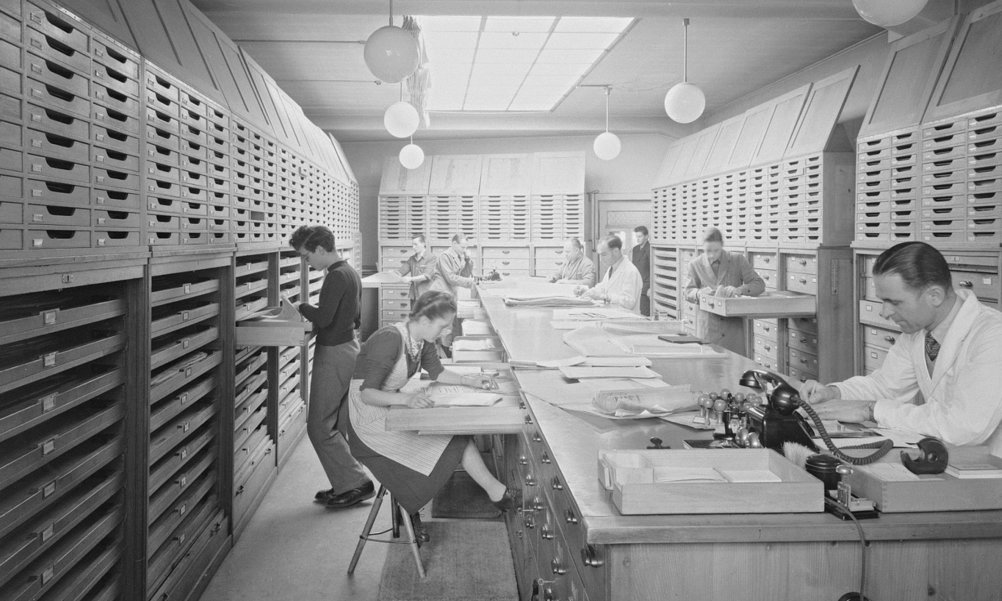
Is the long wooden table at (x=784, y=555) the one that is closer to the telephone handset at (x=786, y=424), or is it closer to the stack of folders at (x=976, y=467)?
the stack of folders at (x=976, y=467)

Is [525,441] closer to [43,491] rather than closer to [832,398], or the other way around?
[832,398]

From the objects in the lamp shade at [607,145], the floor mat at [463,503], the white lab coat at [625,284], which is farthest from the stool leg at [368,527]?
the lamp shade at [607,145]

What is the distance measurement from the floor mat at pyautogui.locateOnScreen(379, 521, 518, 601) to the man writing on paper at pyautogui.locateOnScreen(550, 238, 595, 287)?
203 inches

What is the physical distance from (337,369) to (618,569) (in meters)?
3.37

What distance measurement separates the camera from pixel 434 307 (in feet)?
12.4

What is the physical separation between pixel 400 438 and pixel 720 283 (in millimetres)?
3787

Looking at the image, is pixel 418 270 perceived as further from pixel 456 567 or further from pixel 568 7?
pixel 456 567

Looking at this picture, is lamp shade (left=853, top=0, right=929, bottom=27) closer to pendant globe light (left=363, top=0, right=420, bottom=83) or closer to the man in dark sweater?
pendant globe light (left=363, top=0, right=420, bottom=83)

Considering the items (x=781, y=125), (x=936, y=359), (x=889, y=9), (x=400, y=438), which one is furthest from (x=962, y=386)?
(x=781, y=125)

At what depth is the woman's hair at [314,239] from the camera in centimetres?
468

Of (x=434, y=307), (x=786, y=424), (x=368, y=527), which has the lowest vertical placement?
(x=368, y=527)

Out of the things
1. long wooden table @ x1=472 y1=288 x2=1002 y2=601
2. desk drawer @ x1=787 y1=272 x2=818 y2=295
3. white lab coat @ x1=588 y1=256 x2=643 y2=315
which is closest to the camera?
long wooden table @ x1=472 y1=288 x2=1002 y2=601

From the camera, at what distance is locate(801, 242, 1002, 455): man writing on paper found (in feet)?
6.74

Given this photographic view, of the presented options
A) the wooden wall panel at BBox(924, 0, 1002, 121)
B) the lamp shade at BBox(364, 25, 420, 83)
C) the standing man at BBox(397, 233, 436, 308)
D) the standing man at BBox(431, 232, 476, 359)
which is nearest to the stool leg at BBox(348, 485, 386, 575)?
the lamp shade at BBox(364, 25, 420, 83)
